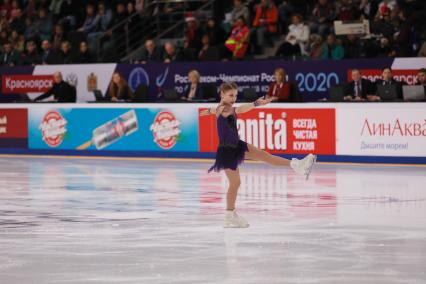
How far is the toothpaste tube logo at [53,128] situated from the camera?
22.0 m

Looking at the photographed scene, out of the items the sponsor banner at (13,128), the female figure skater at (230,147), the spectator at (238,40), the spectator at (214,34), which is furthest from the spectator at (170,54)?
the female figure skater at (230,147)

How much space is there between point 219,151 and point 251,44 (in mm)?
13538

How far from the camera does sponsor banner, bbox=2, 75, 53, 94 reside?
27.3m

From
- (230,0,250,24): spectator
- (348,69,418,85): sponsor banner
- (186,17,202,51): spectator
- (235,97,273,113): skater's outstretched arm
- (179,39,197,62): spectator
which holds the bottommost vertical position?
(235,97,273,113): skater's outstretched arm

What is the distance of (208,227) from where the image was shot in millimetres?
10992

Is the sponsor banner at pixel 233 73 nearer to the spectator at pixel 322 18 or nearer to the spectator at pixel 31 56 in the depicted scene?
the spectator at pixel 31 56

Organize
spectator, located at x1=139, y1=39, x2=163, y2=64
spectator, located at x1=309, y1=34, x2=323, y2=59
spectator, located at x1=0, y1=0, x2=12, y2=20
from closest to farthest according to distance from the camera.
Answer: spectator, located at x1=309, y1=34, x2=323, y2=59 < spectator, located at x1=139, y1=39, x2=163, y2=64 < spectator, located at x1=0, y1=0, x2=12, y2=20

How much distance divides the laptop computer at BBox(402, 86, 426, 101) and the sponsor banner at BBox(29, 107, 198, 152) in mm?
4164

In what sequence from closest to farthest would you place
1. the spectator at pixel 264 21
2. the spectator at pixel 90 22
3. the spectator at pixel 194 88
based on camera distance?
1. the spectator at pixel 194 88
2. the spectator at pixel 264 21
3. the spectator at pixel 90 22

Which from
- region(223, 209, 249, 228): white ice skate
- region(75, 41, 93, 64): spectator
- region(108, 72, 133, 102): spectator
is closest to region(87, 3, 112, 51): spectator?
region(75, 41, 93, 64): spectator

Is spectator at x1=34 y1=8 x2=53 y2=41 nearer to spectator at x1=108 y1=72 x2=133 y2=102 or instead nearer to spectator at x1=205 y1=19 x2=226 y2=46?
spectator at x1=205 y1=19 x2=226 y2=46

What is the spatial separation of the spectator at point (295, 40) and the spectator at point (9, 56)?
8412 millimetres

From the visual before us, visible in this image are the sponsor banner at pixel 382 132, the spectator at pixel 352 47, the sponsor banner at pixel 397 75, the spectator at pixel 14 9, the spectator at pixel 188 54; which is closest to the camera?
the sponsor banner at pixel 382 132

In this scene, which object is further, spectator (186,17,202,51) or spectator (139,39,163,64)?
spectator (139,39,163,64)
